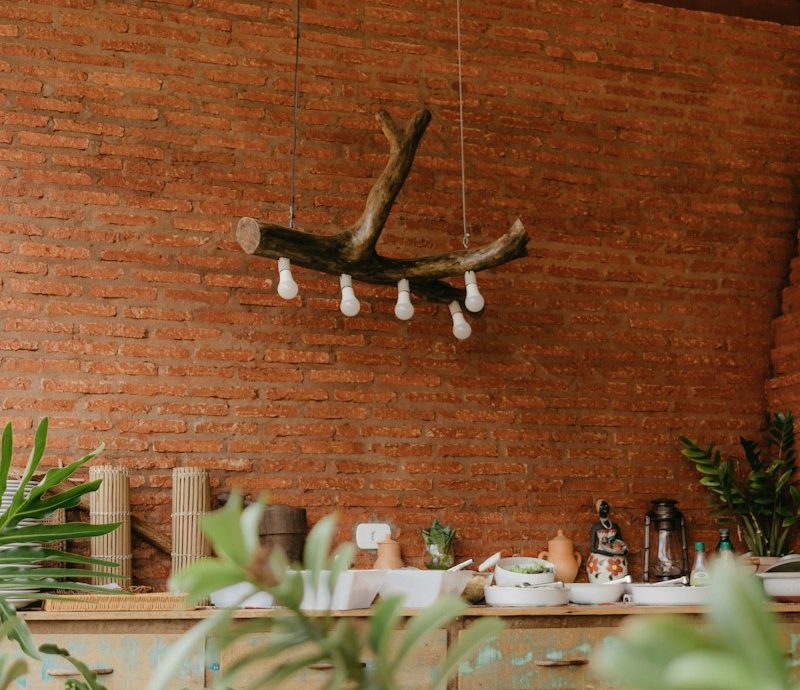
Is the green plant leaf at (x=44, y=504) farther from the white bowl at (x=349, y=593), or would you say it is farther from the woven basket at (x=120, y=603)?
the white bowl at (x=349, y=593)

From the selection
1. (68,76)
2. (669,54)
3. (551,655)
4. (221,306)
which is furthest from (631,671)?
(669,54)

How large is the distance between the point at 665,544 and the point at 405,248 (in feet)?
5.37

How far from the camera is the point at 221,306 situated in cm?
396

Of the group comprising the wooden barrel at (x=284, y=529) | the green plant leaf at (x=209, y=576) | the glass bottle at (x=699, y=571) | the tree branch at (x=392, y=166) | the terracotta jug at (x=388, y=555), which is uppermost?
the tree branch at (x=392, y=166)

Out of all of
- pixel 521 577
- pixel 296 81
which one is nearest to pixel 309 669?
pixel 521 577

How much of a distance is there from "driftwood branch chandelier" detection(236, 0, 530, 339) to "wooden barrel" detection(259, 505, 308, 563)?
77 centimetres

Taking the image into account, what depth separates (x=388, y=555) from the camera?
3885mm

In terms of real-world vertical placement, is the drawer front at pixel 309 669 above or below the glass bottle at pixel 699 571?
below

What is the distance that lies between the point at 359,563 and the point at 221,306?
45.5 inches

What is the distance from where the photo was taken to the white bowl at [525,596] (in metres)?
3.55

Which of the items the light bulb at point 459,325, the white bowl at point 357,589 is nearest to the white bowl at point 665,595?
the white bowl at point 357,589

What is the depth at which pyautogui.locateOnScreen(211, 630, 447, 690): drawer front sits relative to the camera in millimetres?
3170

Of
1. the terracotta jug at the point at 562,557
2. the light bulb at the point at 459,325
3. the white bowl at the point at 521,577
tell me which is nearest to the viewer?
the white bowl at the point at 521,577

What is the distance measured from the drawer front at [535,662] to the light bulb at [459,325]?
3.53 feet
